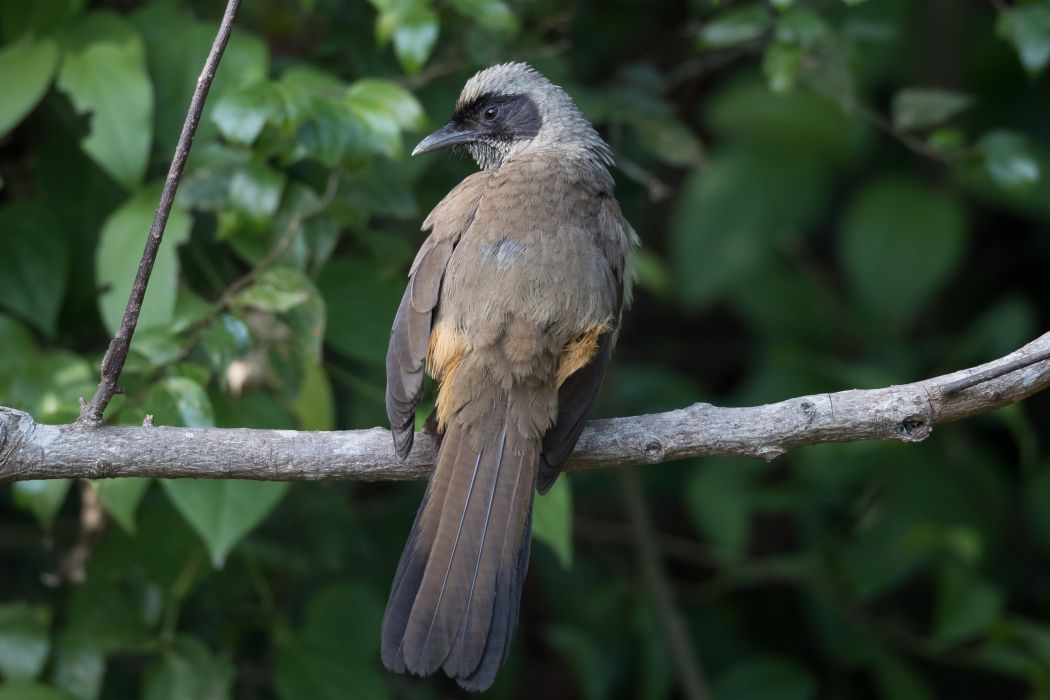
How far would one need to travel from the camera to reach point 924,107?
12.6 ft

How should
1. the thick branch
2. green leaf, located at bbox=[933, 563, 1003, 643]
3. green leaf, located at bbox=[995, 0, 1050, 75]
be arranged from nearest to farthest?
the thick branch, green leaf, located at bbox=[995, 0, 1050, 75], green leaf, located at bbox=[933, 563, 1003, 643]

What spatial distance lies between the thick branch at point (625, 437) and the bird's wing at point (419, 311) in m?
0.11

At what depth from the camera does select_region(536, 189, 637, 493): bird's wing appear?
113 inches

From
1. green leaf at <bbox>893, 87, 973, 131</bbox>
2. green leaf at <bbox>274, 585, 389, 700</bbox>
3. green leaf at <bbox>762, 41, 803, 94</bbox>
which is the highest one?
Result: green leaf at <bbox>893, 87, 973, 131</bbox>

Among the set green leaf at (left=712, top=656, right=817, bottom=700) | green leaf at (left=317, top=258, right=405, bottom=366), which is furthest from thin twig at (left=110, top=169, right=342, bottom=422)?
green leaf at (left=712, top=656, right=817, bottom=700)

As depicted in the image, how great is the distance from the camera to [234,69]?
3518 mm

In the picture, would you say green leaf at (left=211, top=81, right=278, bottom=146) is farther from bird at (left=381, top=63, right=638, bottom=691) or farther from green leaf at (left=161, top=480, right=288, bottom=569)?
green leaf at (left=161, top=480, right=288, bottom=569)

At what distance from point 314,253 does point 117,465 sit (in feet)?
3.42

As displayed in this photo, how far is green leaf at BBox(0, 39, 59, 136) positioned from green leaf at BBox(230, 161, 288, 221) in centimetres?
60

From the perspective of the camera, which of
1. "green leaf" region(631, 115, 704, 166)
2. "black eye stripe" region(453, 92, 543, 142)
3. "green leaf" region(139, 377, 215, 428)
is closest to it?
"green leaf" region(139, 377, 215, 428)

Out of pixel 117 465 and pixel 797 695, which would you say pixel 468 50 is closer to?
pixel 117 465

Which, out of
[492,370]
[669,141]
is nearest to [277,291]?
[492,370]

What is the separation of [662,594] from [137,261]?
112 inches

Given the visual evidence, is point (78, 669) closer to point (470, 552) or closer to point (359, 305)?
point (359, 305)
